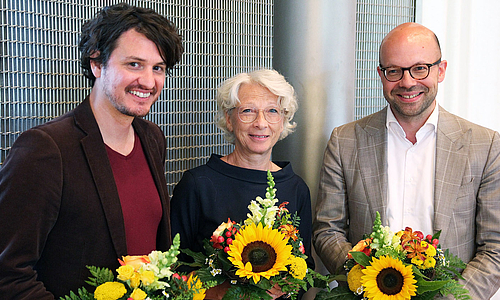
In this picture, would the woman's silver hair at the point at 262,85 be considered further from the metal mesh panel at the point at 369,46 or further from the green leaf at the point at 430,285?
the green leaf at the point at 430,285

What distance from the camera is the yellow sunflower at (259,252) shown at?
5.52ft

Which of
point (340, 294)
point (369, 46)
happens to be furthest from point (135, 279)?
point (369, 46)

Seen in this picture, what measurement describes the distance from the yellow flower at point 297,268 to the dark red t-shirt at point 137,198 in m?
0.65

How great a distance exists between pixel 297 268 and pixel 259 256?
16 centimetres

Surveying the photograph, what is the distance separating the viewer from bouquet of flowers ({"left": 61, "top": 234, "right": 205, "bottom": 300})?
4.82 ft

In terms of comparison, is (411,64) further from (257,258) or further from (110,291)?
(110,291)

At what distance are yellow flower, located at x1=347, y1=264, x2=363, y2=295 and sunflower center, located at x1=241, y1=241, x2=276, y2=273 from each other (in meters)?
0.39

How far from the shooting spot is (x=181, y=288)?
157cm

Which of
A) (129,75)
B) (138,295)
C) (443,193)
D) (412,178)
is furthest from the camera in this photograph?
(412,178)

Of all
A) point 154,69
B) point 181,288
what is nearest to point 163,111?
point 154,69

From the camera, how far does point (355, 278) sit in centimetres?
189

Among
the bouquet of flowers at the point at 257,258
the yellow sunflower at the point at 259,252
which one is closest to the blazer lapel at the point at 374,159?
the bouquet of flowers at the point at 257,258

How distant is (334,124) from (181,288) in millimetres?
1832

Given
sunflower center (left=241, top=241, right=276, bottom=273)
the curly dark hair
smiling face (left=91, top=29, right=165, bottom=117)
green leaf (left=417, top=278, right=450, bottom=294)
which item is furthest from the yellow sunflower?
the curly dark hair
